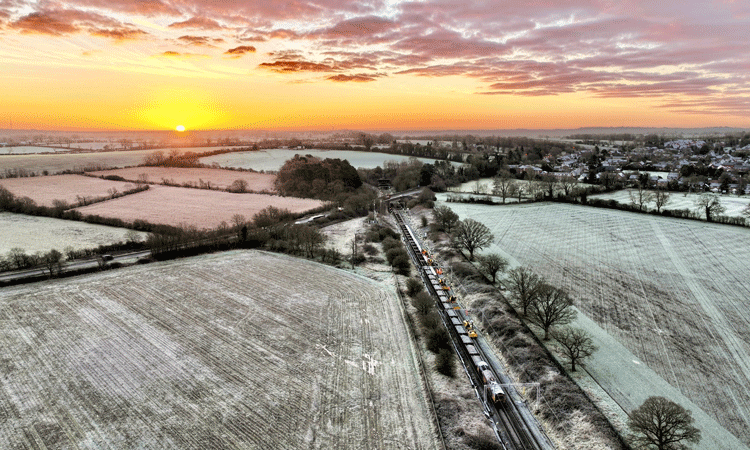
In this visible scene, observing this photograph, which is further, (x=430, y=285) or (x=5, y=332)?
(x=430, y=285)

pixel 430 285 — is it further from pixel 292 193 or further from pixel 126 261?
pixel 292 193

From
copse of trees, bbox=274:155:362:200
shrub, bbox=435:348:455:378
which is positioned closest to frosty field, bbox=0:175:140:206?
copse of trees, bbox=274:155:362:200

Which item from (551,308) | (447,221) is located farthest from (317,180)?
(551,308)

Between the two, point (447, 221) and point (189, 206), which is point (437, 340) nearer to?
point (447, 221)

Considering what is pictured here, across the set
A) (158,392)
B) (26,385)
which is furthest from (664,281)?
(26,385)

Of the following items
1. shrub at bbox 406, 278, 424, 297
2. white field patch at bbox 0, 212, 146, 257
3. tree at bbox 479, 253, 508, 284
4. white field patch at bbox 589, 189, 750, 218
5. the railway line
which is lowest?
the railway line

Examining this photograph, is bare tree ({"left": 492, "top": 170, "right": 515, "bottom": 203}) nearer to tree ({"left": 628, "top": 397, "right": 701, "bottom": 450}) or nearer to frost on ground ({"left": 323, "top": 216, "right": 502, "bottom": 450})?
frost on ground ({"left": 323, "top": 216, "right": 502, "bottom": 450})

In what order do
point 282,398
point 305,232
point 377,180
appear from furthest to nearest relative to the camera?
point 377,180, point 305,232, point 282,398
